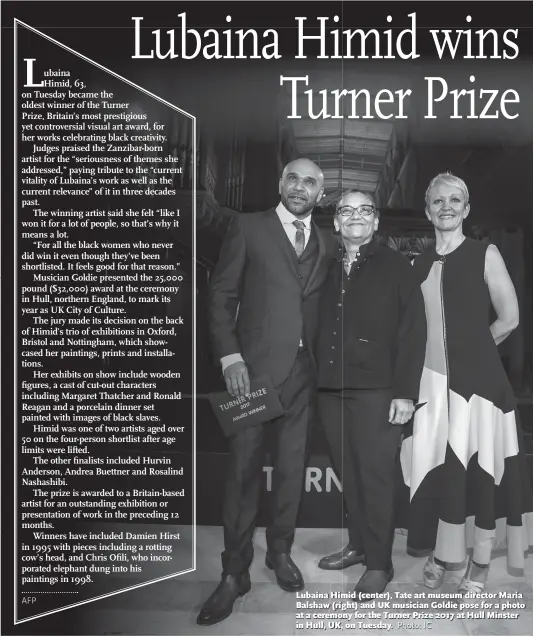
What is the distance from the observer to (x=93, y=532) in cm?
376

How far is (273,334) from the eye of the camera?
3588 mm

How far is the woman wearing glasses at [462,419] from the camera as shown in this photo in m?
3.63

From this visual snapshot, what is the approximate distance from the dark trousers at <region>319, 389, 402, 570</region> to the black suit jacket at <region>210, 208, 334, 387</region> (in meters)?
0.34

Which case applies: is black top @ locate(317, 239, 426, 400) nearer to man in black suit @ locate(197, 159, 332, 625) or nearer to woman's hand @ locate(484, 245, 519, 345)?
man in black suit @ locate(197, 159, 332, 625)

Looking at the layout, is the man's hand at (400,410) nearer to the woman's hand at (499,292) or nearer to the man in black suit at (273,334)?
the man in black suit at (273,334)

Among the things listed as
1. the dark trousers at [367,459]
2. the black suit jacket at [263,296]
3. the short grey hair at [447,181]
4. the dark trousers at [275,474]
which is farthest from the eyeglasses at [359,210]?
the dark trousers at [367,459]

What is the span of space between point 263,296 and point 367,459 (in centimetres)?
96

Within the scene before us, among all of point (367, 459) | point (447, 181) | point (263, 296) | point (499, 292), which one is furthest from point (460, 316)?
point (263, 296)

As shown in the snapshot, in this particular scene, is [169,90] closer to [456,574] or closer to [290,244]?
[290,244]

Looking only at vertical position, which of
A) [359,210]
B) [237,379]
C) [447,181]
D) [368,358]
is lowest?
[237,379]

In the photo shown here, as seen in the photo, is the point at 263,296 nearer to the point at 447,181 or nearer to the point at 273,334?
the point at 273,334

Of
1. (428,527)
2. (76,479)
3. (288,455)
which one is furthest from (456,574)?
(76,479)

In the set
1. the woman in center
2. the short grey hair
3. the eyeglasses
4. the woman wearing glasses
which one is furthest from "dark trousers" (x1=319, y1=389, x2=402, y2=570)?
the short grey hair

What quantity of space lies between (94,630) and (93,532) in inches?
19.8
